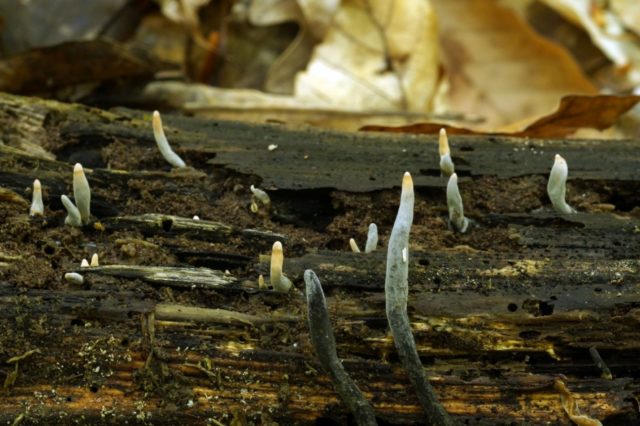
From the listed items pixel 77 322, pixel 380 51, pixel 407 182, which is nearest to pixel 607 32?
pixel 380 51

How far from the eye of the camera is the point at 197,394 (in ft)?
7.89

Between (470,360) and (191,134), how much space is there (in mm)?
1457

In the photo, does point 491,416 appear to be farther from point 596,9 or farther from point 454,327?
point 596,9

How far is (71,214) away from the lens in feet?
8.93

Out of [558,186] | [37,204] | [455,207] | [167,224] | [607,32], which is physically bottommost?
[37,204]

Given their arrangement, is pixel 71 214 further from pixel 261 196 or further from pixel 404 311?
pixel 404 311

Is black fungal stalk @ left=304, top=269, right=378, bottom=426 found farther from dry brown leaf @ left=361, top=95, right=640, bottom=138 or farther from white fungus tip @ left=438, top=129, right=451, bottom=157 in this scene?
dry brown leaf @ left=361, top=95, right=640, bottom=138

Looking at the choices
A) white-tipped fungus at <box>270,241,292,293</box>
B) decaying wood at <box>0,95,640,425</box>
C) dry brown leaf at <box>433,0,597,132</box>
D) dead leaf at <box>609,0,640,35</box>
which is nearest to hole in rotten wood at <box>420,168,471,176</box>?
decaying wood at <box>0,95,640,425</box>

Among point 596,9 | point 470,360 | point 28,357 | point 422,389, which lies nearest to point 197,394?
point 28,357

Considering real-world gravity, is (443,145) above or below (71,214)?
above

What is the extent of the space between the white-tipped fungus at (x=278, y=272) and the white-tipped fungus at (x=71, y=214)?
2.35ft

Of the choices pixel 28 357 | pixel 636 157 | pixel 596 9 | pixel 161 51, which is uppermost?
pixel 596 9

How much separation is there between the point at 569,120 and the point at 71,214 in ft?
8.01

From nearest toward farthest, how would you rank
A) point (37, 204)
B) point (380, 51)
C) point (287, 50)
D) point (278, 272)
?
point (278, 272) < point (37, 204) < point (380, 51) < point (287, 50)
